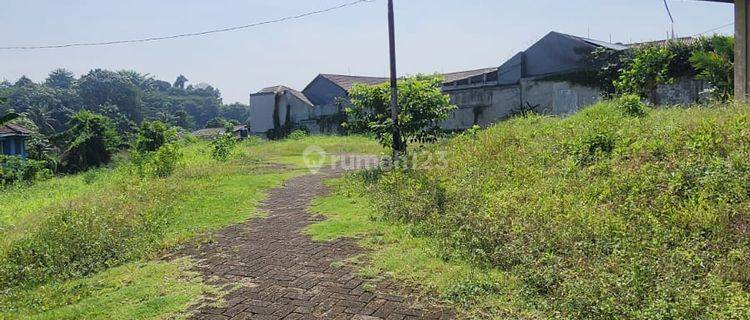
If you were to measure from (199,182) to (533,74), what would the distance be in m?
12.7

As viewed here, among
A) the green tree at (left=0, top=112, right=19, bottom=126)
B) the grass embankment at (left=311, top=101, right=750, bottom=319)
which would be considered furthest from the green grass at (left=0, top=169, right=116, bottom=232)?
the grass embankment at (left=311, top=101, right=750, bottom=319)

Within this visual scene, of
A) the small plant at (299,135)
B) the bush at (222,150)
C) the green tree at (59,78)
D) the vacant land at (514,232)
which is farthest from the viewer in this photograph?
the green tree at (59,78)

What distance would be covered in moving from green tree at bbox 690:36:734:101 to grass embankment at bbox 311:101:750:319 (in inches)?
134

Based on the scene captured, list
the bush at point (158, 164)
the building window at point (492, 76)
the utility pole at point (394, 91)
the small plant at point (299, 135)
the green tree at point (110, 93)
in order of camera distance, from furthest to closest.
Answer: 1. the green tree at point (110, 93)
2. the small plant at point (299, 135)
3. the building window at point (492, 76)
4. the bush at point (158, 164)
5. the utility pole at point (394, 91)

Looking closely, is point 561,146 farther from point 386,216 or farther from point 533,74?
point 533,74

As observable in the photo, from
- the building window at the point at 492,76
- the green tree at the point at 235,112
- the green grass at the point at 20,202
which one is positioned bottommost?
the green grass at the point at 20,202

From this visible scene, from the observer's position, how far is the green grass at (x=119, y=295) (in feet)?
13.3

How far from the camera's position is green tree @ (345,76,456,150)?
444 inches

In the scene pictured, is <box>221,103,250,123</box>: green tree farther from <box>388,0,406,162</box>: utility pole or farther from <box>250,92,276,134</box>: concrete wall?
<box>388,0,406,162</box>: utility pole

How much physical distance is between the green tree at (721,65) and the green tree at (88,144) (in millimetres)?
24804

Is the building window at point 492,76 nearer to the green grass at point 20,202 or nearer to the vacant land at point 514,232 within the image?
the vacant land at point 514,232

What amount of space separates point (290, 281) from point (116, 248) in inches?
109

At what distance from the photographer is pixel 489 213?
5344 millimetres

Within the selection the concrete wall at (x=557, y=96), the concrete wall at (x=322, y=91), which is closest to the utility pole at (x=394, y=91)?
the concrete wall at (x=557, y=96)
